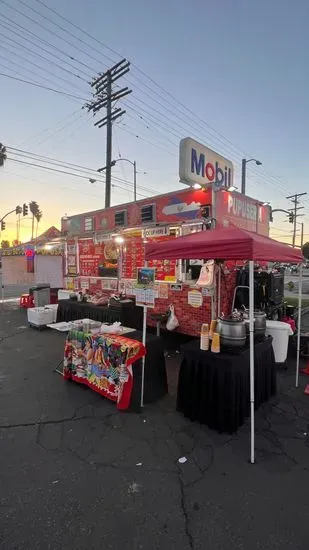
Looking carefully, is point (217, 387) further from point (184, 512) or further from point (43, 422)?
point (43, 422)

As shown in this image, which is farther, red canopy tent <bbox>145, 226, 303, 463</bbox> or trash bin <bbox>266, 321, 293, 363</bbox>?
trash bin <bbox>266, 321, 293, 363</bbox>

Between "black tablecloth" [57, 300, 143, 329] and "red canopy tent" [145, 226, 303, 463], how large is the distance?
11.9 ft

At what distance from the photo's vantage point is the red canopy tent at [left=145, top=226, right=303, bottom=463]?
2.93 metres

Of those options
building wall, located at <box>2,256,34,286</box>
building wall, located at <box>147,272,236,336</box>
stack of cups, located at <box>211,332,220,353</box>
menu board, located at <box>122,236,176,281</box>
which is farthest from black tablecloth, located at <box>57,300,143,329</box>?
building wall, located at <box>2,256,34,286</box>

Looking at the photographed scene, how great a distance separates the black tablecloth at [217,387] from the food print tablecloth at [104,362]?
0.68m

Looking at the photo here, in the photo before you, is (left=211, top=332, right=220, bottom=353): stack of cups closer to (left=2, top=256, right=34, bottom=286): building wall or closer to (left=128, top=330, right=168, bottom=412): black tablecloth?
(left=128, top=330, right=168, bottom=412): black tablecloth

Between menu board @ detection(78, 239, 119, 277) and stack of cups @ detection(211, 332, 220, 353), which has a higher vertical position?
menu board @ detection(78, 239, 119, 277)

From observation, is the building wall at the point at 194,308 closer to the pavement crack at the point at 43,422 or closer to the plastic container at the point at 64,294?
the pavement crack at the point at 43,422

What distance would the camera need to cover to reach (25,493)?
7.97 feet

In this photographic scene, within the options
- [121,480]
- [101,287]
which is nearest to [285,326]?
[121,480]

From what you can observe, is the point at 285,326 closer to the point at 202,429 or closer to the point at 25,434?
the point at 202,429

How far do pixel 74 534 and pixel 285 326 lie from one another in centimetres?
453

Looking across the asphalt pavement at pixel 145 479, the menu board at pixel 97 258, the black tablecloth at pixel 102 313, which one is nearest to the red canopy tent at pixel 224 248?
the asphalt pavement at pixel 145 479

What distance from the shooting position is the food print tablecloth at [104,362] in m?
3.71
